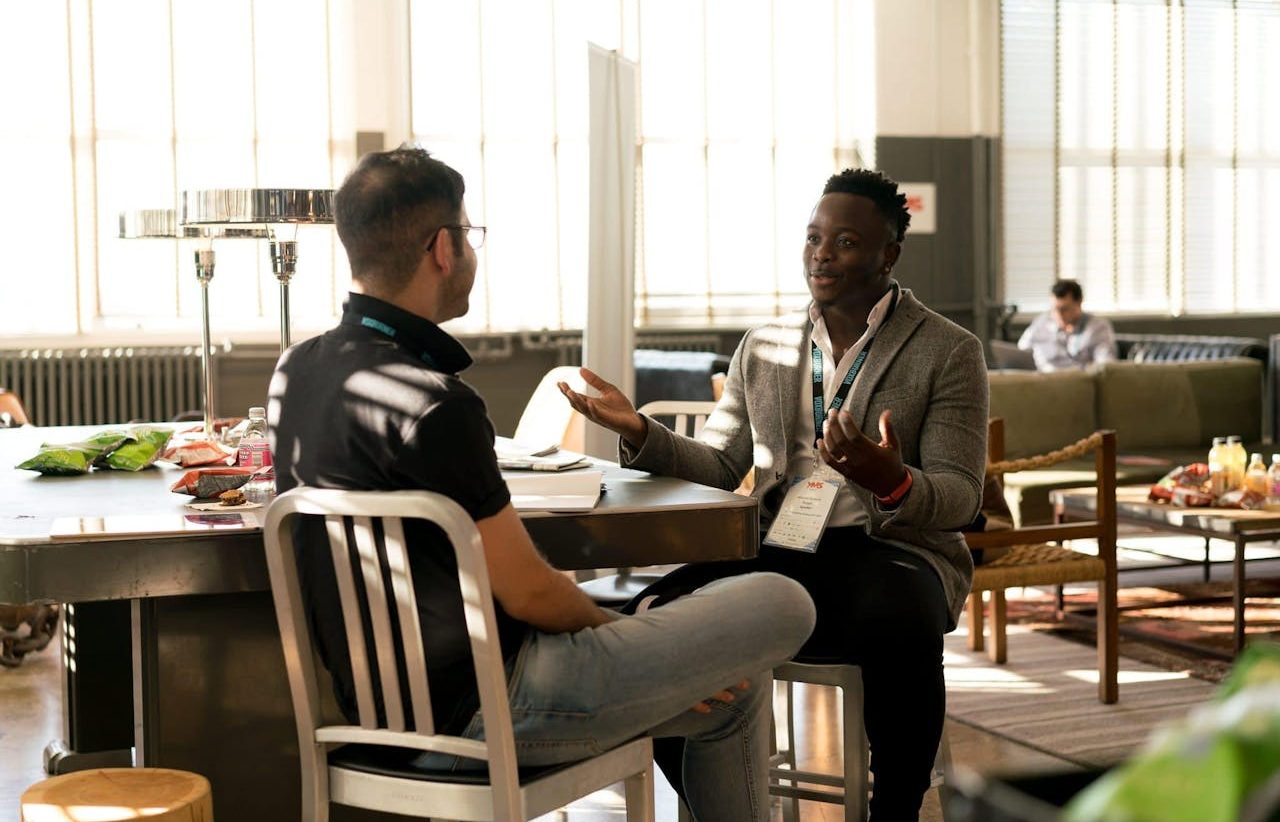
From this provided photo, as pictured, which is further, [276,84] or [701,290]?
[701,290]

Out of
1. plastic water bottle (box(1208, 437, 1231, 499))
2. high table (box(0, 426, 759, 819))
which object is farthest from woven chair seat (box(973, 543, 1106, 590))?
high table (box(0, 426, 759, 819))

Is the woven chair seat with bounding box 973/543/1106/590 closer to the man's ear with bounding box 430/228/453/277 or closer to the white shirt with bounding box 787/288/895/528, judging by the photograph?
the white shirt with bounding box 787/288/895/528

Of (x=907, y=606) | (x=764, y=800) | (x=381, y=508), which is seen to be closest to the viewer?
(x=381, y=508)

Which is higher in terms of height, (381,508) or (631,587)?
(381,508)

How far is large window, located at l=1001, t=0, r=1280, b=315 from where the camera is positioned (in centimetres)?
1059

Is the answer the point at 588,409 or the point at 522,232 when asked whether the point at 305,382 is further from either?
the point at 522,232

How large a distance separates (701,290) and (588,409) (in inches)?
282

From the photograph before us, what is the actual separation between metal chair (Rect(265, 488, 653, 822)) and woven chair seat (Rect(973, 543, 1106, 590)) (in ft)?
7.51

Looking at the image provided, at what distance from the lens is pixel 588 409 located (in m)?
2.72

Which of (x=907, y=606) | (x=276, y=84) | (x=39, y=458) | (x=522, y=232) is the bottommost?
(x=907, y=606)

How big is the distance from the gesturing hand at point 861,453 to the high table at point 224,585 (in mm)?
220

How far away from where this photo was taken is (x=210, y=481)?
7.97ft

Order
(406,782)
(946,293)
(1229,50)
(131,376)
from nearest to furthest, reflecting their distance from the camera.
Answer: (406,782)
(131,376)
(946,293)
(1229,50)

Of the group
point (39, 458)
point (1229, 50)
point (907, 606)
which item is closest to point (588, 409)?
point (907, 606)
